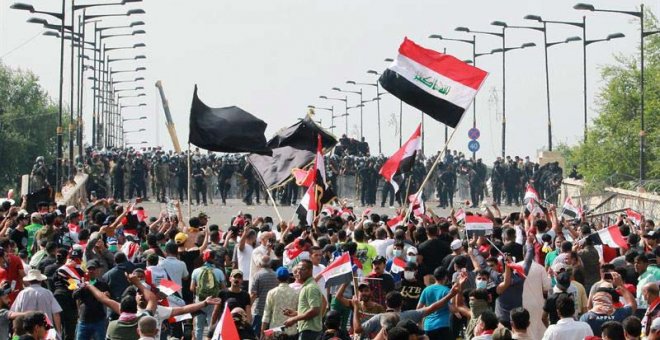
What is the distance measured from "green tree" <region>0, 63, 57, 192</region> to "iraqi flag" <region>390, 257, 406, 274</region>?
255ft

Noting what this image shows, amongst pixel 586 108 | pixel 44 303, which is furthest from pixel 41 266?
pixel 586 108

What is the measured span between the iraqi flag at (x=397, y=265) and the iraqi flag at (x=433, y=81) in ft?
19.5

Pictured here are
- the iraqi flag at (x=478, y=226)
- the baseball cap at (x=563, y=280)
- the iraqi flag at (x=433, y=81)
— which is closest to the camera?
the baseball cap at (x=563, y=280)

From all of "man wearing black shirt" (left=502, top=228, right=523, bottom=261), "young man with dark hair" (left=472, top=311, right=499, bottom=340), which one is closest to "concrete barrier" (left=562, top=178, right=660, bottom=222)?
"man wearing black shirt" (left=502, top=228, right=523, bottom=261)

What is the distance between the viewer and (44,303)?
17.7 metres

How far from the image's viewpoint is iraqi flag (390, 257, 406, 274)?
19906mm

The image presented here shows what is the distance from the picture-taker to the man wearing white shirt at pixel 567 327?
1491 cm

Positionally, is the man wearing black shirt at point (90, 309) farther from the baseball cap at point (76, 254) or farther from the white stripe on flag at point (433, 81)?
the white stripe on flag at point (433, 81)

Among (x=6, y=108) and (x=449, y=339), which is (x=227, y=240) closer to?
(x=449, y=339)

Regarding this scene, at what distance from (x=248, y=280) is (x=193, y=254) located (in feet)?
2.41

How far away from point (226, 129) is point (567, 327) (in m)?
13.3

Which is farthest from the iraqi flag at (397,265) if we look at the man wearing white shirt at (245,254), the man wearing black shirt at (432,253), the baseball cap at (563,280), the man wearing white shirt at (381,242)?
the baseball cap at (563,280)

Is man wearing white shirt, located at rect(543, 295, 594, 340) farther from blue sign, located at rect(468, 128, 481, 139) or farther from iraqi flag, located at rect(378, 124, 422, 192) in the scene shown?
blue sign, located at rect(468, 128, 481, 139)

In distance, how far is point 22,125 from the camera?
342ft
